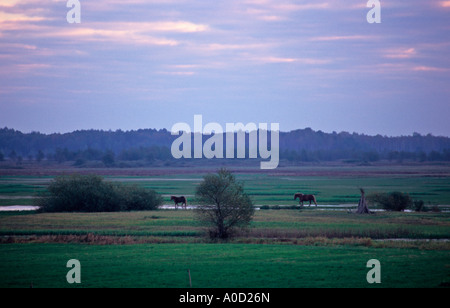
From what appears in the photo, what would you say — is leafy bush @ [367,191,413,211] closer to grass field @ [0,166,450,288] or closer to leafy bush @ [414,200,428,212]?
leafy bush @ [414,200,428,212]

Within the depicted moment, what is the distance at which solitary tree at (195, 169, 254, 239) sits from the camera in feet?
119

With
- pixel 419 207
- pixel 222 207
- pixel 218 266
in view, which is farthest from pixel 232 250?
pixel 419 207

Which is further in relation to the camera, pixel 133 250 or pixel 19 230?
pixel 19 230

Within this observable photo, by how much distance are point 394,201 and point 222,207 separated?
26.0 m

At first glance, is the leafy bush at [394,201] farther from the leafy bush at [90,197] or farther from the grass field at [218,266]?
the grass field at [218,266]

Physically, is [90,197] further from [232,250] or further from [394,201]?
[232,250]

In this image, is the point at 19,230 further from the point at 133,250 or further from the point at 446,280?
the point at 446,280

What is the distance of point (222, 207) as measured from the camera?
3647 centimetres

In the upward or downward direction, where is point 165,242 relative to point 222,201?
downward

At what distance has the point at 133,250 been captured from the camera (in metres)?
29.3

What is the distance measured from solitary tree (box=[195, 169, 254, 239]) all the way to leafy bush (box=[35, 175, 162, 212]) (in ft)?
79.3
